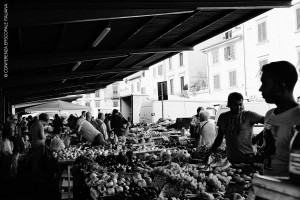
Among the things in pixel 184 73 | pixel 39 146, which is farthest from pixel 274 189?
pixel 184 73

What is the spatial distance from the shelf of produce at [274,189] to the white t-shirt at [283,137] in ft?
2.67

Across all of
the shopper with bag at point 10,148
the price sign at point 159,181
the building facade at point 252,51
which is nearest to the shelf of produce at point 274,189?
the price sign at point 159,181

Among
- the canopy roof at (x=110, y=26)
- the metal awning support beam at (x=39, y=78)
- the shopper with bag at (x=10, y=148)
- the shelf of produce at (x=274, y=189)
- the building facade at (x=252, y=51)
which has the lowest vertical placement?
the shopper with bag at (x=10, y=148)

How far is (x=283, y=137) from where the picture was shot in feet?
7.12

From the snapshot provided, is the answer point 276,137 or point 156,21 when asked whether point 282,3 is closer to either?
point 156,21

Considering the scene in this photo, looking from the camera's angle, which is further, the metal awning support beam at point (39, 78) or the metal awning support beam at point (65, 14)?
the metal awning support beam at point (39, 78)

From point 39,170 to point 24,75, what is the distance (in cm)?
502

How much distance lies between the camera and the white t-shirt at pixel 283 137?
2150 millimetres

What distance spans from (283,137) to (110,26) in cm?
577

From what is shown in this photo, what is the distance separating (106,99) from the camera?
60969 millimetres

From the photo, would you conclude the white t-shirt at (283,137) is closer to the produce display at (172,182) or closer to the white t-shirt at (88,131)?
the produce display at (172,182)

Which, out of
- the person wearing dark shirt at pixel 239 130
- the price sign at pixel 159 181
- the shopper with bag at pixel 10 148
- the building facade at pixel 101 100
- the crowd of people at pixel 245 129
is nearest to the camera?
the crowd of people at pixel 245 129

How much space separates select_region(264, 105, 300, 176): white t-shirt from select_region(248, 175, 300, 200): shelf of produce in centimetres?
81

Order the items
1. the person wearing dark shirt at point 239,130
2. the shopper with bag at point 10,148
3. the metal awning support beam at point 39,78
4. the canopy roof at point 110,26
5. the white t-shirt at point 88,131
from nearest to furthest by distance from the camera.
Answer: the person wearing dark shirt at point 239,130
the canopy roof at point 110,26
the white t-shirt at point 88,131
the shopper with bag at point 10,148
the metal awning support beam at point 39,78
